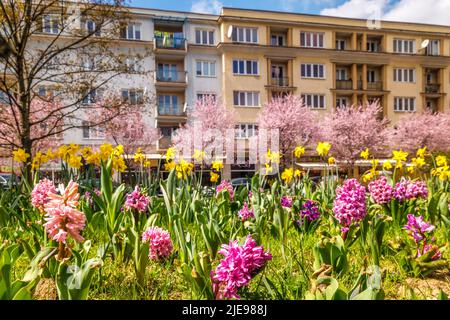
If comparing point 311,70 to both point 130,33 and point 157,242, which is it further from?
point 157,242

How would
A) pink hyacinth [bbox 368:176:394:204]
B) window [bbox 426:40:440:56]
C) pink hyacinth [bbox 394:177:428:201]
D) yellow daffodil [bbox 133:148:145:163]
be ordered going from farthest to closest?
1. yellow daffodil [bbox 133:148:145:163]
2. window [bbox 426:40:440:56]
3. pink hyacinth [bbox 394:177:428:201]
4. pink hyacinth [bbox 368:176:394:204]

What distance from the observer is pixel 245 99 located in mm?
13273

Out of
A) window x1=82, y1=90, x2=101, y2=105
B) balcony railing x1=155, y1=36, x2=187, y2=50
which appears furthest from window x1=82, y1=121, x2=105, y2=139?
balcony railing x1=155, y1=36, x2=187, y2=50

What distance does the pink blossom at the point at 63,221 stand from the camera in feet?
2.32

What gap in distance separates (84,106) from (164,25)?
232 centimetres

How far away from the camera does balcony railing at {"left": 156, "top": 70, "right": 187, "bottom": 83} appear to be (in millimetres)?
4933

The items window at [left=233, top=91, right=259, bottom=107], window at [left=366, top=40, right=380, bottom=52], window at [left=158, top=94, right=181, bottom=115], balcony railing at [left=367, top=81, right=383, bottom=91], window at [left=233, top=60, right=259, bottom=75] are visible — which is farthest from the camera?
window at [left=233, top=91, right=259, bottom=107]

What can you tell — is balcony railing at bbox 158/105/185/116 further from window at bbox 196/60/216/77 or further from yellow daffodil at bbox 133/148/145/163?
yellow daffodil at bbox 133/148/145/163

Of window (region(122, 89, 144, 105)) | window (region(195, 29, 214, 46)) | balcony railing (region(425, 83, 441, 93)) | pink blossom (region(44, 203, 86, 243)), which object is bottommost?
pink blossom (region(44, 203, 86, 243))

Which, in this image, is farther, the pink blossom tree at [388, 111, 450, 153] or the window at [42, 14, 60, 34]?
the pink blossom tree at [388, 111, 450, 153]

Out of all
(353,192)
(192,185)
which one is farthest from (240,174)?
(353,192)

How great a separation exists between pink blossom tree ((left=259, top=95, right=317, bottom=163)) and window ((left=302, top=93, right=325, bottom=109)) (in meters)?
0.94

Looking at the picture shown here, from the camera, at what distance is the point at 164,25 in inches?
111

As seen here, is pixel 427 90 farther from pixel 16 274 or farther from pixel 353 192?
pixel 16 274
